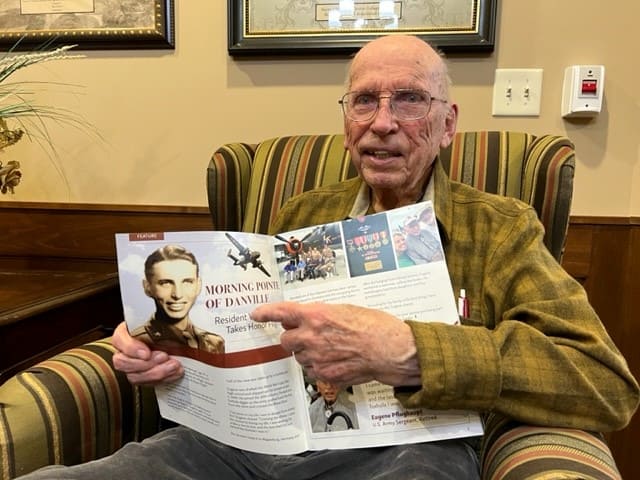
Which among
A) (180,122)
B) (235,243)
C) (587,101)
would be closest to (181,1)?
(180,122)

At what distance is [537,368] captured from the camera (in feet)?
2.21

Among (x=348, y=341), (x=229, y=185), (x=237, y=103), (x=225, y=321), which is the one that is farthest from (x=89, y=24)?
(x=348, y=341)

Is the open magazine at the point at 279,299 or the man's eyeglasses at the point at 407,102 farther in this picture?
the man's eyeglasses at the point at 407,102

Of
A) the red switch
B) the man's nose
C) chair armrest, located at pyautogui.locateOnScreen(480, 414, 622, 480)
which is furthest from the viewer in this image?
Answer: the red switch

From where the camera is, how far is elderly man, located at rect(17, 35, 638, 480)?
66 centimetres

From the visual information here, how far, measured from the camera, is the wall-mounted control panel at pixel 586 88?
122 centimetres

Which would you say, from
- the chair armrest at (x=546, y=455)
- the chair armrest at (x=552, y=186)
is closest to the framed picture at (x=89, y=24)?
the chair armrest at (x=552, y=186)

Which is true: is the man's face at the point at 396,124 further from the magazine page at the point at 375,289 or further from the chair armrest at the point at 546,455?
the chair armrest at the point at 546,455

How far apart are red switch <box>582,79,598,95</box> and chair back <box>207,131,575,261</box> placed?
251 mm

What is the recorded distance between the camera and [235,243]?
2.37 ft

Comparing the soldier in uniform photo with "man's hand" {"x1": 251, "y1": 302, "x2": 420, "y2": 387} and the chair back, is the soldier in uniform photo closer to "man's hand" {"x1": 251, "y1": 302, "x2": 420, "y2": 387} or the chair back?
"man's hand" {"x1": 251, "y1": 302, "x2": 420, "y2": 387}

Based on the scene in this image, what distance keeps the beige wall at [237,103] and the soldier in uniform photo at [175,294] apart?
2.37 ft

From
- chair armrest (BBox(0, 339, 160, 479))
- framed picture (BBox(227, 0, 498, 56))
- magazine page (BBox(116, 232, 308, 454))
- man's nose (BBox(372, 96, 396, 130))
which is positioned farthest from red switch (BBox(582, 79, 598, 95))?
chair armrest (BBox(0, 339, 160, 479))

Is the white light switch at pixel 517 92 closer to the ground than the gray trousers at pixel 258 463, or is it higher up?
higher up
